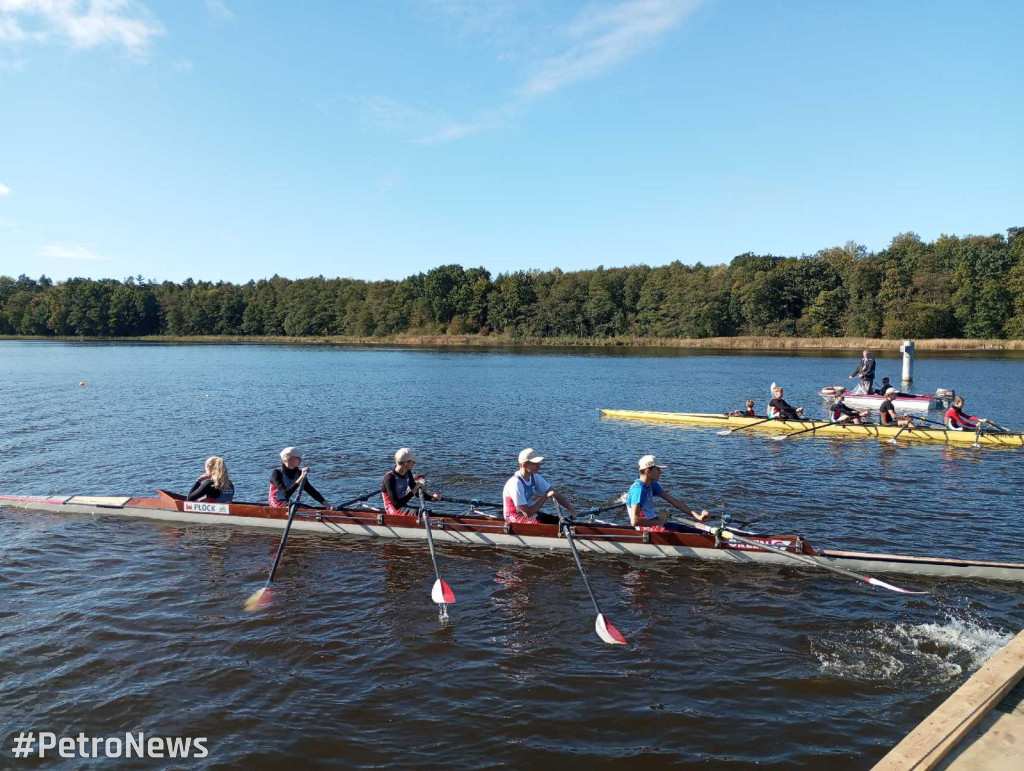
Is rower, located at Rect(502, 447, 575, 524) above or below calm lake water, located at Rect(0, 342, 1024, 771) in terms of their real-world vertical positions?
above

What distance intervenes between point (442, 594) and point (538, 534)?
2711mm

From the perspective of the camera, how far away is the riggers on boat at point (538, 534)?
1098 cm

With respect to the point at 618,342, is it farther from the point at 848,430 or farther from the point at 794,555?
the point at 794,555

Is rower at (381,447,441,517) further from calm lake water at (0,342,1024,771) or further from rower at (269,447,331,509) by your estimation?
rower at (269,447,331,509)

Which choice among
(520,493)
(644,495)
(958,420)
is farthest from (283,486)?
(958,420)

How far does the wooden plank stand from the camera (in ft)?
16.8

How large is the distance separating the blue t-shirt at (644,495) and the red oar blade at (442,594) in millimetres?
3695

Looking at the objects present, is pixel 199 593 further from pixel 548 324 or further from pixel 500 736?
pixel 548 324

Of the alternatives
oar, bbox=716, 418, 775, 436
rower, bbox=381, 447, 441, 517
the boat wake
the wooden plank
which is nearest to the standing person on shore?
oar, bbox=716, 418, 775, 436

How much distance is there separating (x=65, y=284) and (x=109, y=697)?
173143mm

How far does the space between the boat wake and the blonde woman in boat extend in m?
11.3

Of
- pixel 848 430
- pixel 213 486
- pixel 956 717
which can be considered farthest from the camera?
pixel 848 430

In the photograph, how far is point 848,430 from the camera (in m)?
24.4

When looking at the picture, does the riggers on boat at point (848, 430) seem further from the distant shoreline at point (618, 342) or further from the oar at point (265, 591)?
the distant shoreline at point (618, 342)
